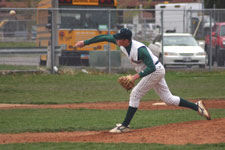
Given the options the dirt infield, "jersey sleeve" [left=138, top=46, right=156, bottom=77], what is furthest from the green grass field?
"jersey sleeve" [left=138, top=46, right=156, bottom=77]

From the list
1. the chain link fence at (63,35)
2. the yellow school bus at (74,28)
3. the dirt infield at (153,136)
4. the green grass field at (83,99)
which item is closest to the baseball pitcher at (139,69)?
the dirt infield at (153,136)

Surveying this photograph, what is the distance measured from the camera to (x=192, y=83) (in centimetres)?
1709

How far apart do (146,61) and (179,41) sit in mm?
12963

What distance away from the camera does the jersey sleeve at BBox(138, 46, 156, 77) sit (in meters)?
7.72

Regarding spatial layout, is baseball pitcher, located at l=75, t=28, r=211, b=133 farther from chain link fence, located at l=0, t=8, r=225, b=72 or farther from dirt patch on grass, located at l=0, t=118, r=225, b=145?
chain link fence, located at l=0, t=8, r=225, b=72

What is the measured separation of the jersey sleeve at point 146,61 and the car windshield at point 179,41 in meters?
12.6

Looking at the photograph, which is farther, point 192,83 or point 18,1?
point 18,1

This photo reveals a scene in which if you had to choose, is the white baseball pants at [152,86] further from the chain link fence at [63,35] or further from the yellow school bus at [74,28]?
the yellow school bus at [74,28]

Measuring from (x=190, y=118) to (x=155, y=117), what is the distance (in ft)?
2.46

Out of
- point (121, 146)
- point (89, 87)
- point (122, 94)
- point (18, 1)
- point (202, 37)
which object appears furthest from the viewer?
point (18, 1)

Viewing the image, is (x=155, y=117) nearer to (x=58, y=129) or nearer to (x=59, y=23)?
(x=58, y=129)

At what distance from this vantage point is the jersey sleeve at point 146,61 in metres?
7.72

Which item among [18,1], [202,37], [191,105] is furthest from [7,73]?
[18,1]

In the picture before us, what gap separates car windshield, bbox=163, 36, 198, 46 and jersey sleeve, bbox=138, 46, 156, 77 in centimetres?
1259
